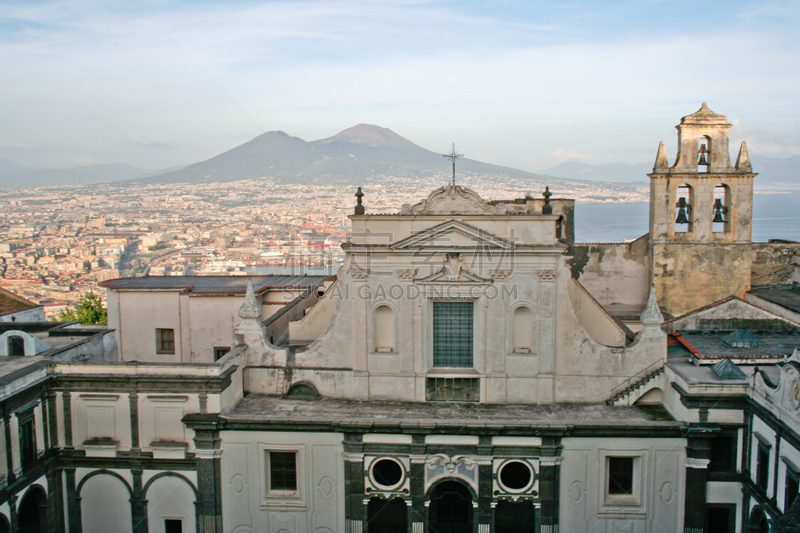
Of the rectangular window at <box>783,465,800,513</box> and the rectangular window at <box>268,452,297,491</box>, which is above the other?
the rectangular window at <box>783,465,800,513</box>

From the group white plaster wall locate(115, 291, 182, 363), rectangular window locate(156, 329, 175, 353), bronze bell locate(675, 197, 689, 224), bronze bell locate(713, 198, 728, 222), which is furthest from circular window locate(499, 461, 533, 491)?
rectangular window locate(156, 329, 175, 353)

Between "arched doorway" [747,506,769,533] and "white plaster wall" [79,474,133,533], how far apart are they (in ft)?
64.4

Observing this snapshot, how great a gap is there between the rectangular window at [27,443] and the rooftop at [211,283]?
8.89 m

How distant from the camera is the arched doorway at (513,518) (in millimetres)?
19953

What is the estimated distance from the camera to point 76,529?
20.0 meters

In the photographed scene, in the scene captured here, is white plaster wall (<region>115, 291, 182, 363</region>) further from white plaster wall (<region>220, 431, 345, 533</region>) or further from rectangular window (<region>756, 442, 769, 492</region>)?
rectangular window (<region>756, 442, 769, 492</region>)

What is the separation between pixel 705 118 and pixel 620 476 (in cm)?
1529

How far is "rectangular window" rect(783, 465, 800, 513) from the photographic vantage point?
585 inches

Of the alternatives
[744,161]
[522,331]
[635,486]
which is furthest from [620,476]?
[744,161]

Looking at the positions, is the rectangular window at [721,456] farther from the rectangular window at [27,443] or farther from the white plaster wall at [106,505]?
the rectangular window at [27,443]

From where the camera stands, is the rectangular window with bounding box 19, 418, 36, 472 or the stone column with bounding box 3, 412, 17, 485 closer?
the stone column with bounding box 3, 412, 17, 485

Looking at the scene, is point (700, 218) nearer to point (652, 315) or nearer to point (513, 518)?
point (652, 315)

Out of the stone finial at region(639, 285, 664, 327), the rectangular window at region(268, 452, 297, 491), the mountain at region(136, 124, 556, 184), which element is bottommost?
the rectangular window at region(268, 452, 297, 491)

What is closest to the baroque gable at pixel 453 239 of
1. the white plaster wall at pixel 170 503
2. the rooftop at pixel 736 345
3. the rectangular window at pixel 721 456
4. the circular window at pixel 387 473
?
the circular window at pixel 387 473
